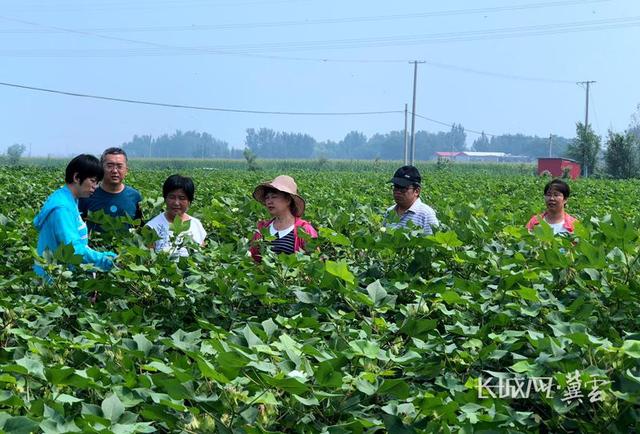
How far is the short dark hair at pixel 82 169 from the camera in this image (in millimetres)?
4477

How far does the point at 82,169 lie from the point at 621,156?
5643 cm

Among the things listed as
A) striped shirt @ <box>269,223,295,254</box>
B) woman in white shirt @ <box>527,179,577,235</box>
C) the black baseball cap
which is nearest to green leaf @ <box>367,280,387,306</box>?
striped shirt @ <box>269,223,295,254</box>

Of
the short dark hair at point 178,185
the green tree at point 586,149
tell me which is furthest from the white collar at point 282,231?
the green tree at point 586,149

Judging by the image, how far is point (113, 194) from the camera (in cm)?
558

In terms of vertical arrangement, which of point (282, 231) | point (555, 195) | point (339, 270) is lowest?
point (282, 231)

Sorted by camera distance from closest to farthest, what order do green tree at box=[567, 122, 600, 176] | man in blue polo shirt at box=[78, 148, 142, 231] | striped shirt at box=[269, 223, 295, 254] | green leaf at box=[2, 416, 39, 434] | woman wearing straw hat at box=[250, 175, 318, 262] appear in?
green leaf at box=[2, 416, 39, 434] → striped shirt at box=[269, 223, 295, 254] → woman wearing straw hat at box=[250, 175, 318, 262] → man in blue polo shirt at box=[78, 148, 142, 231] → green tree at box=[567, 122, 600, 176]

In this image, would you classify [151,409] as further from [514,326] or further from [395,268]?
[395,268]

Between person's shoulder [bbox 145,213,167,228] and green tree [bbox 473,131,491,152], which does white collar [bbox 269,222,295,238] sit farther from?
green tree [bbox 473,131,491,152]

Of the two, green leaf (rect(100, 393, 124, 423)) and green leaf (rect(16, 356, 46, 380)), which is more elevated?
green leaf (rect(16, 356, 46, 380))

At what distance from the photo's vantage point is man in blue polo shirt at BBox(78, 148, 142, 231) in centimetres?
553

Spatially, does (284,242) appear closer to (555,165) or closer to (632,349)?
(632,349)

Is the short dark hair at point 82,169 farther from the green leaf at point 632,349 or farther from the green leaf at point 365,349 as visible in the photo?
the green leaf at point 632,349

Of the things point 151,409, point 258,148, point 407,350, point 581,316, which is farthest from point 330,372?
point 258,148

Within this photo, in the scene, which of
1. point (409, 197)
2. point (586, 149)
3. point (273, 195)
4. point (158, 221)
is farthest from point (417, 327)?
point (586, 149)
